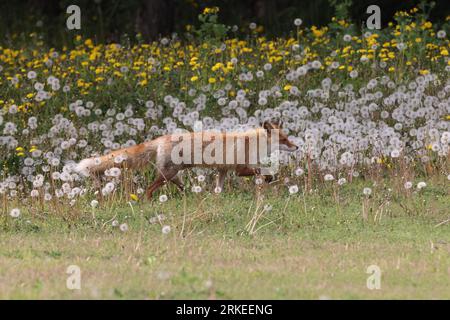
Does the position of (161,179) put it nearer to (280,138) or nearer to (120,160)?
(120,160)

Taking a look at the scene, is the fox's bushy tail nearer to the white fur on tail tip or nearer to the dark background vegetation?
the white fur on tail tip

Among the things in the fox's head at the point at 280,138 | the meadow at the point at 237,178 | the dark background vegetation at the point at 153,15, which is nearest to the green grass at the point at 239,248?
the meadow at the point at 237,178

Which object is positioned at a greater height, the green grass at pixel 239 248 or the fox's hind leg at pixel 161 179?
the fox's hind leg at pixel 161 179

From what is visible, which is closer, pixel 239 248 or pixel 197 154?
pixel 239 248

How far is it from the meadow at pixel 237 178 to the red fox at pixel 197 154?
0.19 m

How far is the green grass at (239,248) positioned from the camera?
24.9 feet

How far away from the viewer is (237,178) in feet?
41.8

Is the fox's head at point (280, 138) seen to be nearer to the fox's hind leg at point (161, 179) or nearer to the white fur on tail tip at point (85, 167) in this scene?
the fox's hind leg at point (161, 179)

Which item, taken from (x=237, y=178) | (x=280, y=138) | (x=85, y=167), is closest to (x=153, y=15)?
(x=237, y=178)

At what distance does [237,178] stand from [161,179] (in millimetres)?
1100

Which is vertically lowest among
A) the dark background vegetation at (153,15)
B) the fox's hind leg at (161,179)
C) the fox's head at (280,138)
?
the fox's hind leg at (161,179)

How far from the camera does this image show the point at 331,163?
12.4m

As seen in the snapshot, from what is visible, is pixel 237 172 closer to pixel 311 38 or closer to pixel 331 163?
pixel 331 163

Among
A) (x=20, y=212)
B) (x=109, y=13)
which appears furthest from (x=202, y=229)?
(x=109, y=13)
